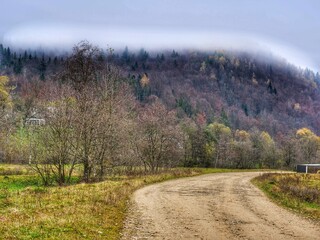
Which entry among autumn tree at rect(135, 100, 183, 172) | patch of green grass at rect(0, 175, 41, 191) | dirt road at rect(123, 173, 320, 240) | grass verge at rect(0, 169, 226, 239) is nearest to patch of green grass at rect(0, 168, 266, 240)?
grass verge at rect(0, 169, 226, 239)

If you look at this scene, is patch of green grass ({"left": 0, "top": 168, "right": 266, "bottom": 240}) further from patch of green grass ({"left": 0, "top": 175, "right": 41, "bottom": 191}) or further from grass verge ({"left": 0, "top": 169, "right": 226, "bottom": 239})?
patch of green grass ({"left": 0, "top": 175, "right": 41, "bottom": 191})

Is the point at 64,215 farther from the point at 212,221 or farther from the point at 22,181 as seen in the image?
the point at 22,181

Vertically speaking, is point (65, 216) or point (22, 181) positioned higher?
point (65, 216)

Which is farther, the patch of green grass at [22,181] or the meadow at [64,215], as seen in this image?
the patch of green grass at [22,181]

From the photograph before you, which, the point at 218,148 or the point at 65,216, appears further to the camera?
the point at 218,148

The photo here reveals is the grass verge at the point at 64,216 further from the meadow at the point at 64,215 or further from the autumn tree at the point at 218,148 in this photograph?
the autumn tree at the point at 218,148

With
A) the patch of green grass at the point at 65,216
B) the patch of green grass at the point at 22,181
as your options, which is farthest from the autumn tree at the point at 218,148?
the patch of green grass at the point at 65,216

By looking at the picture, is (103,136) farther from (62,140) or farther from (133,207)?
(133,207)

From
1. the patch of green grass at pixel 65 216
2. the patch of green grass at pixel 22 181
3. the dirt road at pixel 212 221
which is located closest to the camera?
the patch of green grass at pixel 65 216

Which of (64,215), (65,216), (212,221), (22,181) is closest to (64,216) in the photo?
(65,216)

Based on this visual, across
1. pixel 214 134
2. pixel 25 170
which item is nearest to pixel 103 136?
pixel 25 170

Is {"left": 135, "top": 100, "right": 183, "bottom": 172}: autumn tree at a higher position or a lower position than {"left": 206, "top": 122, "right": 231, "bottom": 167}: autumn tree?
higher

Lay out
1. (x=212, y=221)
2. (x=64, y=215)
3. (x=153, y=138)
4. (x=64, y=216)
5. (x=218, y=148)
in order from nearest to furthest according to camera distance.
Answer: (x=64, y=216), (x=64, y=215), (x=212, y=221), (x=153, y=138), (x=218, y=148)

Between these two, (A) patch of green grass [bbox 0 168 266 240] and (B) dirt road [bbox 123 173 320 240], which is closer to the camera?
(A) patch of green grass [bbox 0 168 266 240]
